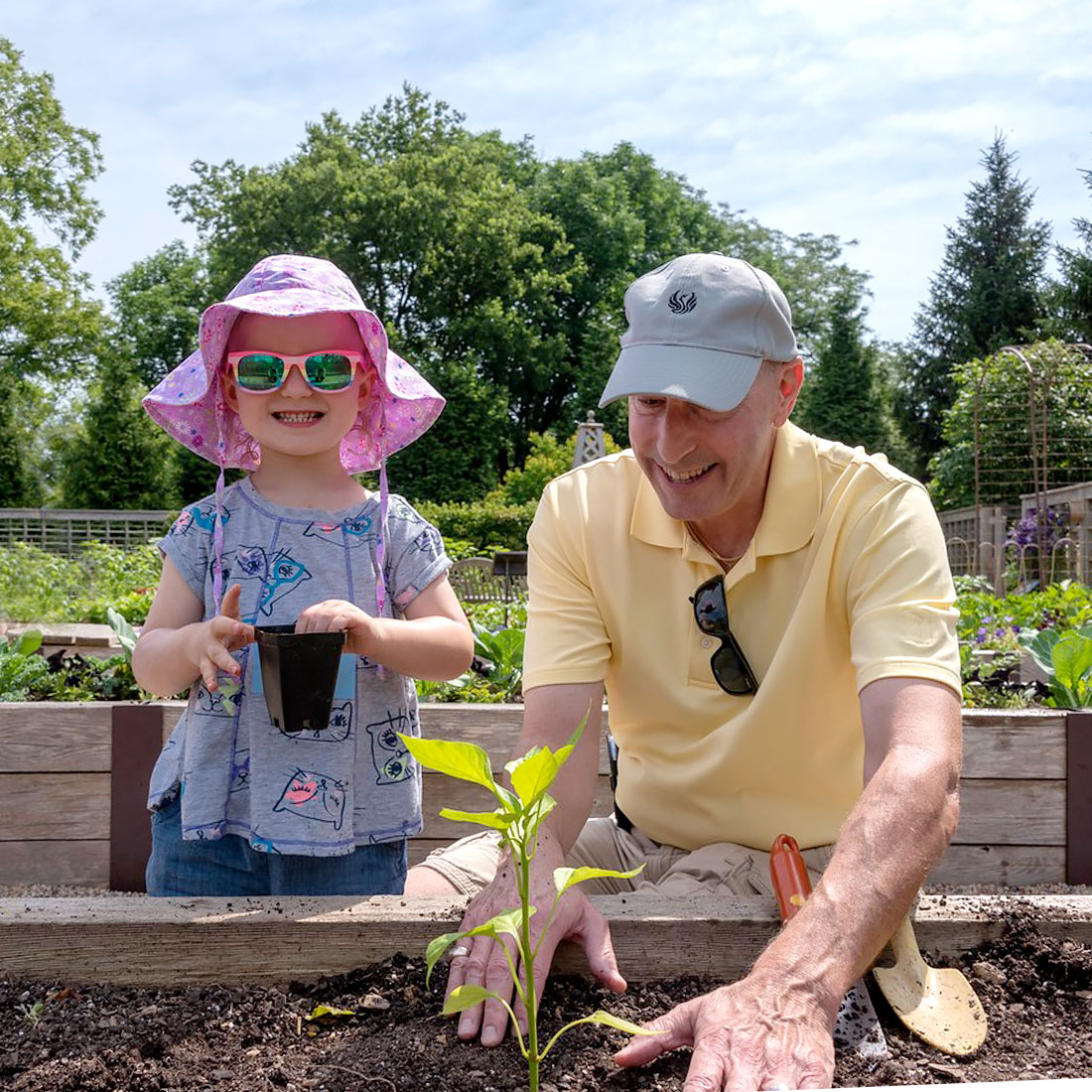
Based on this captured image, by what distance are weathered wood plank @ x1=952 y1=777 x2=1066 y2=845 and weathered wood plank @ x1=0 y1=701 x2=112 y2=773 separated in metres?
2.27

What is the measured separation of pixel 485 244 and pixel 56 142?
38.7ft

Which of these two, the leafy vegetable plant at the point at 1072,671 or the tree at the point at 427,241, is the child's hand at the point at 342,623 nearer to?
the leafy vegetable plant at the point at 1072,671

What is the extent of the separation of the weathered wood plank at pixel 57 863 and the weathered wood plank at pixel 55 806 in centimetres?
2

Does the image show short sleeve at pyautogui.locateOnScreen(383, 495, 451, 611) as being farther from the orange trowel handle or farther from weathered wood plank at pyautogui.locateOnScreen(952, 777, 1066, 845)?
weathered wood plank at pyautogui.locateOnScreen(952, 777, 1066, 845)

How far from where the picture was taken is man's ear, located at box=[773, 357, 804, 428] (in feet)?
6.06

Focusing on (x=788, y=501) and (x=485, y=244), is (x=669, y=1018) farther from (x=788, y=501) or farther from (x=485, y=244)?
(x=485, y=244)

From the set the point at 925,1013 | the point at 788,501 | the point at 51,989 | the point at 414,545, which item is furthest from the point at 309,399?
the point at 925,1013

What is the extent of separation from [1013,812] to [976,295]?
109 ft

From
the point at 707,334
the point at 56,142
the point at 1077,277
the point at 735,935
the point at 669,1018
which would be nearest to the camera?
the point at 669,1018

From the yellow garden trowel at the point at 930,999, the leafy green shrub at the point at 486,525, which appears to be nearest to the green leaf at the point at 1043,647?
the yellow garden trowel at the point at 930,999

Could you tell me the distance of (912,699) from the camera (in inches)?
60.5

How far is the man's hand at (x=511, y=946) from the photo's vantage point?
1.29 m

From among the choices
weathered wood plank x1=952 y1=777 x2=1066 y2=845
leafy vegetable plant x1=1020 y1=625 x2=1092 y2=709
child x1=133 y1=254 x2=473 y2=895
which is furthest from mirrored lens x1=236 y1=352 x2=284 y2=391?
leafy vegetable plant x1=1020 y1=625 x2=1092 y2=709

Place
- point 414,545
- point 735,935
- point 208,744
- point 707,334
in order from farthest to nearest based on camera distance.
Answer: point 414,545 < point 208,744 < point 707,334 < point 735,935
